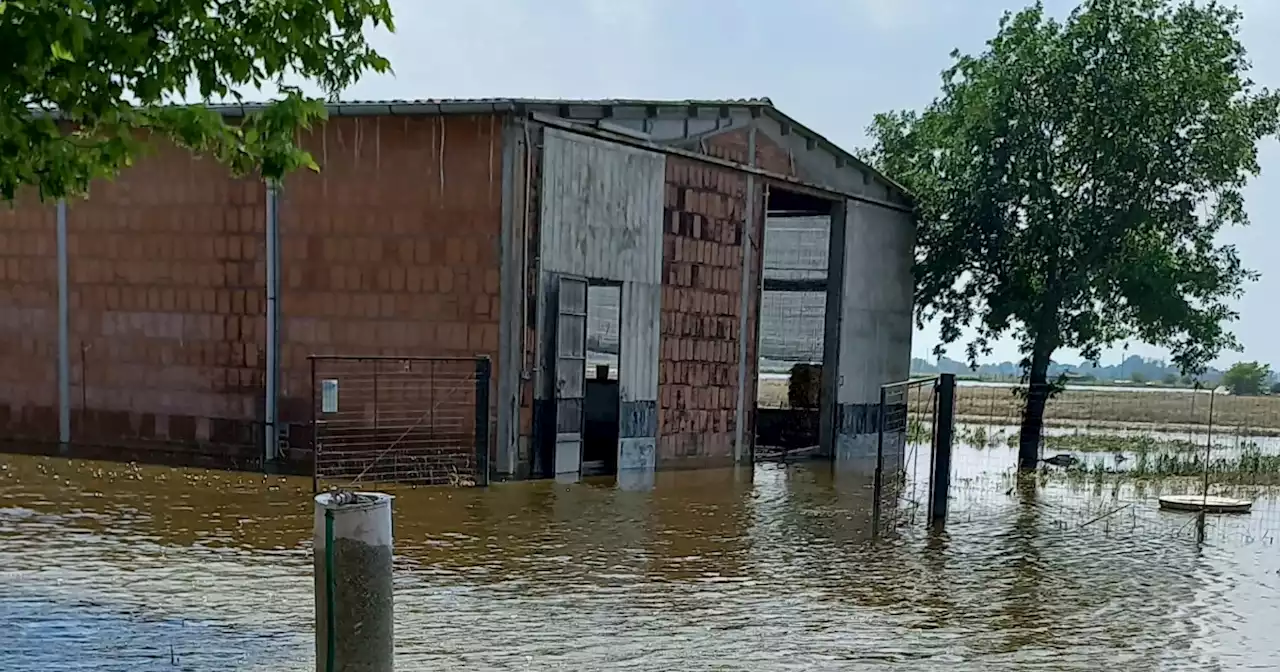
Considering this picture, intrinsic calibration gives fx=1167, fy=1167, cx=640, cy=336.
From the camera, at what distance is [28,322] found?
16.4 m

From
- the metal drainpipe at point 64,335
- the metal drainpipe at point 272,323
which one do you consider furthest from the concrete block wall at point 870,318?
the metal drainpipe at point 64,335

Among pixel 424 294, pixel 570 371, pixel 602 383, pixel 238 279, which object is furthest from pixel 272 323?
pixel 602 383

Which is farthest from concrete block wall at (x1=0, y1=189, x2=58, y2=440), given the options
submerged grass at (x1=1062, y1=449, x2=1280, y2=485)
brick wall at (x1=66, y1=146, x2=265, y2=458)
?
submerged grass at (x1=1062, y1=449, x2=1280, y2=485)

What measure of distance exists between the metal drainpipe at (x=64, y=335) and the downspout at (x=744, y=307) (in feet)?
30.8

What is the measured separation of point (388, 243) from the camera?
14.1 m

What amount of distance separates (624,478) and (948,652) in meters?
8.11

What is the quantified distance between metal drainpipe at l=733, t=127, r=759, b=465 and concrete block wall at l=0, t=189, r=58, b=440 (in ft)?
31.6

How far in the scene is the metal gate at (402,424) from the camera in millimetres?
13570

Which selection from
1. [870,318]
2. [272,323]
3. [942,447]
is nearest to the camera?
[942,447]

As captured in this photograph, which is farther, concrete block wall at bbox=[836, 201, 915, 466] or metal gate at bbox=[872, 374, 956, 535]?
concrete block wall at bbox=[836, 201, 915, 466]

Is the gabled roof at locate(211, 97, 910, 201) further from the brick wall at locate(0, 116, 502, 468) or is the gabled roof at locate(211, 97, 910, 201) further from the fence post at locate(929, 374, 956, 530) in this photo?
the fence post at locate(929, 374, 956, 530)

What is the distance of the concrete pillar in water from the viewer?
14.0ft

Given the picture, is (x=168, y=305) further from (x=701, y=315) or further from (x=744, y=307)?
(x=744, y=307)

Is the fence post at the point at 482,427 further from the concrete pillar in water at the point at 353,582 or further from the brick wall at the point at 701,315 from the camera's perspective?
the concrete pillar in water at the point at 353,582
